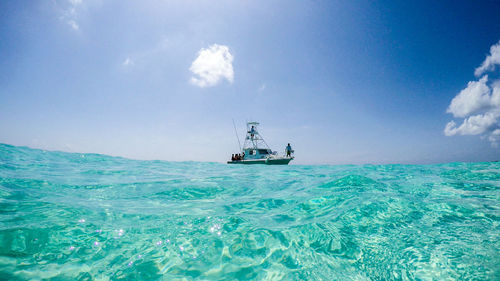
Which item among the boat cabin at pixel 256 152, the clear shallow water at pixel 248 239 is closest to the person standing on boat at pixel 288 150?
the boat cabin at pixel 256 152

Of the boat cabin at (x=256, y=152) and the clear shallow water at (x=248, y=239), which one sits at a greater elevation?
the boat cabin at (x=256, y=152)

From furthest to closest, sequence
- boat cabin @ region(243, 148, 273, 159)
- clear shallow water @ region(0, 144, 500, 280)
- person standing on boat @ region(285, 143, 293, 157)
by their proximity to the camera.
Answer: boat cabin @ region(243, 148, 273, 159) → person standing on boat @ region(285, 143, 293, 157) → clear shallow water @ region(0, 144, 500, 280)

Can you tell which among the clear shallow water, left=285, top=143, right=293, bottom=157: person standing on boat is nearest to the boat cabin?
left=285, top=143, right=293, bottom=157: person standing on boat

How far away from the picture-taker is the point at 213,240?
106 inches

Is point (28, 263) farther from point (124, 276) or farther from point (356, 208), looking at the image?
point (356, 208)

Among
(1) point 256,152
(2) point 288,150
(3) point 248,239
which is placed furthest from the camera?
(1) point 256,152

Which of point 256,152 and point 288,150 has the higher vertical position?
point 288,150

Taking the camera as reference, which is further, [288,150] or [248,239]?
[288,150]

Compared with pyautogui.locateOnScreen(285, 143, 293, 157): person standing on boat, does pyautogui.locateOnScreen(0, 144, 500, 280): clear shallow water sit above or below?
below

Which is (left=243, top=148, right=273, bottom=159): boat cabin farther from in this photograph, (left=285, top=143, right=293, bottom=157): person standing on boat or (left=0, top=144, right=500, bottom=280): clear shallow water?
(left=0, top=144, right=500, bottom=280): clear shallow water

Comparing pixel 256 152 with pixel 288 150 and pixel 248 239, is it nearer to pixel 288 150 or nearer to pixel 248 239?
pixel 288 150

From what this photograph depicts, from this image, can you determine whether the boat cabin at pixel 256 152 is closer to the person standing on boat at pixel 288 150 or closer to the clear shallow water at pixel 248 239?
the person standing on boat at pixel 288 150

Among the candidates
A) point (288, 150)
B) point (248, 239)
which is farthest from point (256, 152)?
point (248, 239)

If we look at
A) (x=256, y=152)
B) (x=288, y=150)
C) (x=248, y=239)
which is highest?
(x=288, y=150)
